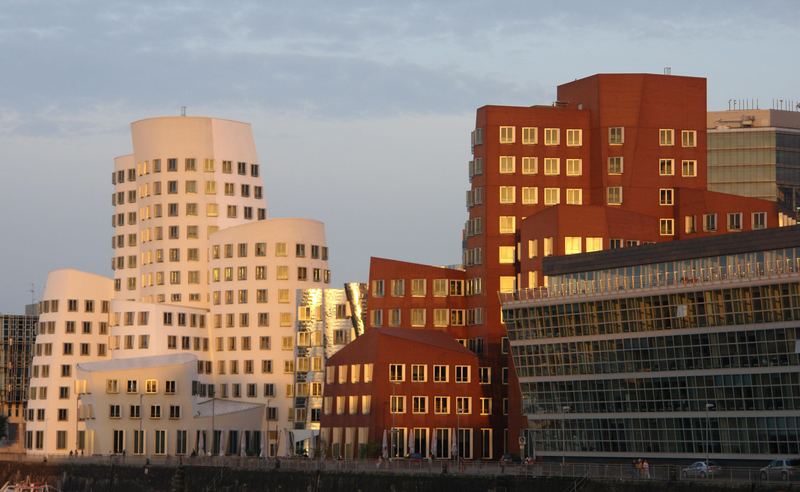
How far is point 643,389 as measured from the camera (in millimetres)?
151250

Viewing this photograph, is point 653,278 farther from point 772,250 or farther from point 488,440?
point 488,440

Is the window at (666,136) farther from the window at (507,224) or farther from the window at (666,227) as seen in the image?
the window at (507,224)

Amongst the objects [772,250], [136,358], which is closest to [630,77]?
[772,250]

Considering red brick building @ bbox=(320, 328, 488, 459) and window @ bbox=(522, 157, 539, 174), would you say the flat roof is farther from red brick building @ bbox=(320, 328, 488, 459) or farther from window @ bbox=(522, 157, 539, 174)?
window @ bbox=(522, 157, 539, 174)

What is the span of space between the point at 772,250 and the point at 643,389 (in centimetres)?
1862

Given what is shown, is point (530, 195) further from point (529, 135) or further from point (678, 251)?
point (678, 251)

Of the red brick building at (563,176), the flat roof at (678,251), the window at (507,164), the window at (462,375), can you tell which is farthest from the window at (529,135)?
the window at (462,375)

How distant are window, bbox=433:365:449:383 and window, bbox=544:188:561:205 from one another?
21551mm

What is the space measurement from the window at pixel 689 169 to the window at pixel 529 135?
15720mm

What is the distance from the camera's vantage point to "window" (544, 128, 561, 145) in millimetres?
185000

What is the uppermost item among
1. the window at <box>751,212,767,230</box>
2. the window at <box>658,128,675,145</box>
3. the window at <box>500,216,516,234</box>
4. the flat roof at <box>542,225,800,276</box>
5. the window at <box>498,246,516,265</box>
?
the window at <box>658,128,675,145</box>

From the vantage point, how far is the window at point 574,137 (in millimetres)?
185125

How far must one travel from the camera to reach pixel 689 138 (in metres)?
184

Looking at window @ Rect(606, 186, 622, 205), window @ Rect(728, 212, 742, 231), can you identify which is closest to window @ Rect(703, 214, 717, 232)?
window @ Rect(728, 212, 742, 231)
